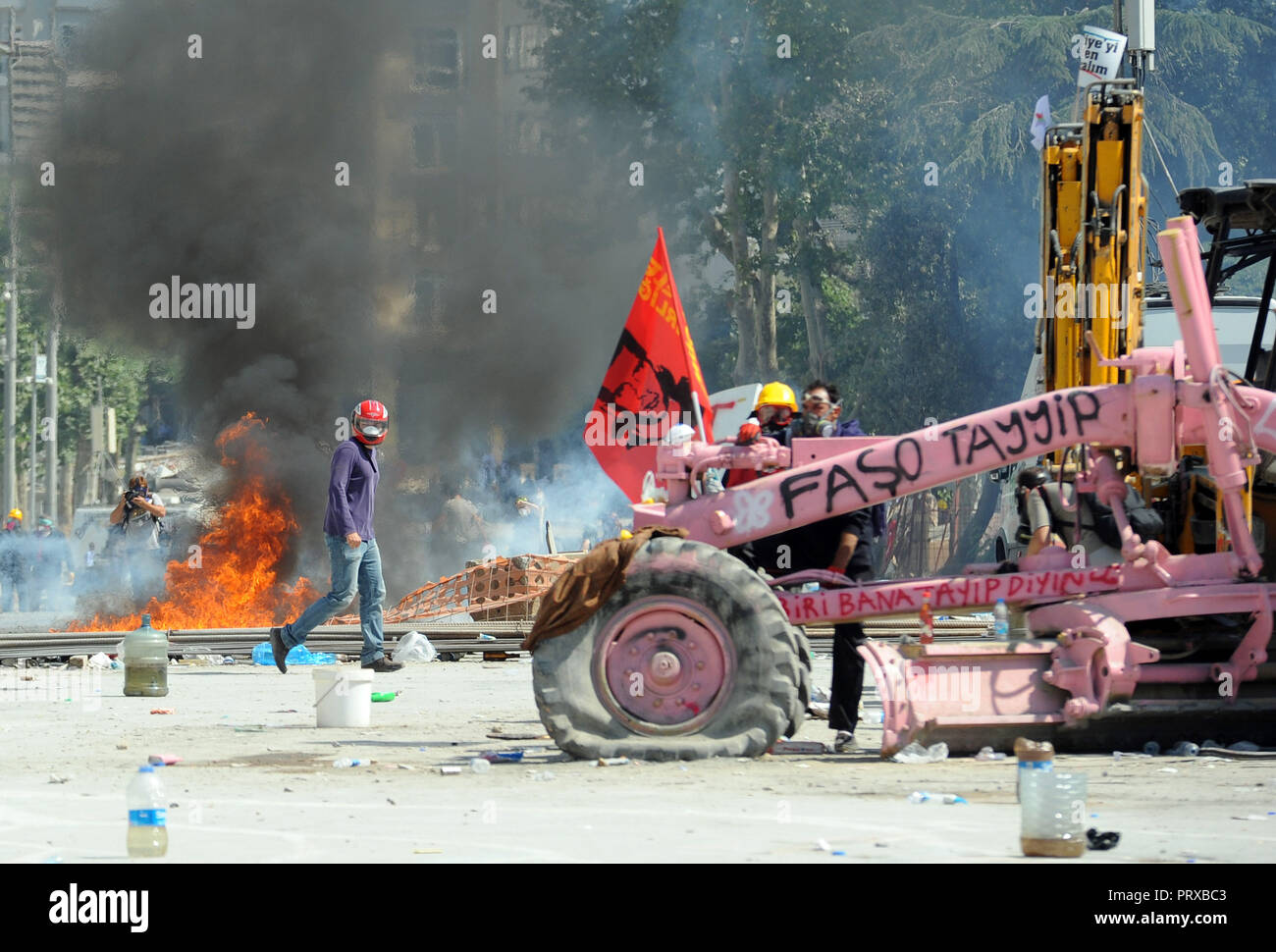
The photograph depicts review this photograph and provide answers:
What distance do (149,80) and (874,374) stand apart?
53.1ft

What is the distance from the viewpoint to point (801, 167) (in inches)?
1430

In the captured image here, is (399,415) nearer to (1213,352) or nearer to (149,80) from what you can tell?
(149,80)

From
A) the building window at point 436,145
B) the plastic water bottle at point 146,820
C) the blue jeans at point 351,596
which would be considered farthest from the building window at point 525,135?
the plastic water bottle at point 146,820

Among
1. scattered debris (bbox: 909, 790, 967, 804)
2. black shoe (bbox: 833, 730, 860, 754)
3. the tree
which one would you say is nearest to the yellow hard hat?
black shoe (bbox: 833, 730, 860, 754)

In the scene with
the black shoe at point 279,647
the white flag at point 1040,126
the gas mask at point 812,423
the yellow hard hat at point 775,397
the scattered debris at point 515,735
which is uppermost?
the white flag at point 1040,126

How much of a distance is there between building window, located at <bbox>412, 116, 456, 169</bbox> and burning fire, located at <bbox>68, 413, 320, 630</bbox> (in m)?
6.25

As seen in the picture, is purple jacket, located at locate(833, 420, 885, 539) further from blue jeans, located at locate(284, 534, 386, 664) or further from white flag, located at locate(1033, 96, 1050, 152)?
white flag, located at locate(1033, 96, 1050, 152)

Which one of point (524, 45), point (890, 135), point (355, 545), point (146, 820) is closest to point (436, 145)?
point (524, 45)

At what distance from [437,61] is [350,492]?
16.0 m

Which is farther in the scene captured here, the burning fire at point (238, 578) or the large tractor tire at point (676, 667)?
the burning fire at point (238, 578)

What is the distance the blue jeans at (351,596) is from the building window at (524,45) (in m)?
19.7

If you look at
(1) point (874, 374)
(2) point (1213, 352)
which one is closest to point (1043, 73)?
(1) point (874, 374)

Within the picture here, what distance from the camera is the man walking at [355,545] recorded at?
39.2 feet

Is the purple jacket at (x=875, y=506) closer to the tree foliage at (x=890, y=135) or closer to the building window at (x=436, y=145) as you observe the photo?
the building window at (x=436, y=145)
